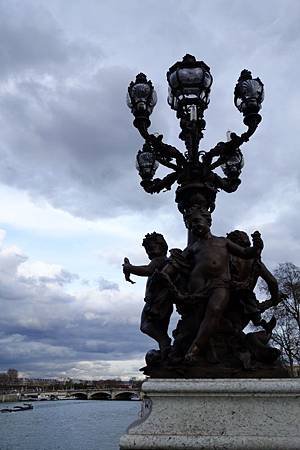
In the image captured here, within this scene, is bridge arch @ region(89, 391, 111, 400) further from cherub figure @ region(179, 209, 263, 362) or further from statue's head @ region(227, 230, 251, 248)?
cherub figure @ region(179, 209, 263, 362)

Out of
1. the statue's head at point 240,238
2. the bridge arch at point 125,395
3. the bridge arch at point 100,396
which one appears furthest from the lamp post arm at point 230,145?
the bridge arch at point 100,396

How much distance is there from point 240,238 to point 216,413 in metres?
1.96

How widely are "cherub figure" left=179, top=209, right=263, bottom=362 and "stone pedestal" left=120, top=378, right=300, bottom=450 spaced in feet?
1.34

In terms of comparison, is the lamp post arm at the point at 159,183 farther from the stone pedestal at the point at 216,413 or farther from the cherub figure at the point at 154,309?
the stone pedestal at the point at 216,413

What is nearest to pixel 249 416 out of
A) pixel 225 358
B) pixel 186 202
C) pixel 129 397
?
pixel 225 358

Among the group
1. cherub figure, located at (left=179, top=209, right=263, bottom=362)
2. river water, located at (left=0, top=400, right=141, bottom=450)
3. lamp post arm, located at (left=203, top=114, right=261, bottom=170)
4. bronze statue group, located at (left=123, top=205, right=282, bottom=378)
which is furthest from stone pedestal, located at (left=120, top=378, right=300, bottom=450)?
river water, located at (left=0, top=400, right=141, bottom=450)

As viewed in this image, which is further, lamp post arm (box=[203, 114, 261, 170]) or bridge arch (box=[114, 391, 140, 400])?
bridge arch (box=[114, 391, 140, 400])

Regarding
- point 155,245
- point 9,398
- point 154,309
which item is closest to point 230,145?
point 155,245

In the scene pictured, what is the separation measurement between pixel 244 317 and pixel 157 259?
3.74 feet

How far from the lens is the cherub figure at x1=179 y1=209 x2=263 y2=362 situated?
4.50m

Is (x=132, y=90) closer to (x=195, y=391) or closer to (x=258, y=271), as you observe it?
(x=258, y=271)

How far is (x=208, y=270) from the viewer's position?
4.75m

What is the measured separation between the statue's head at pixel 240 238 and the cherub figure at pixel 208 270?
37 cm

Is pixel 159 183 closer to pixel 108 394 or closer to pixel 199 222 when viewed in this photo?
pixel 199 222
